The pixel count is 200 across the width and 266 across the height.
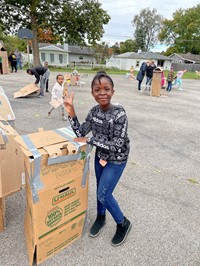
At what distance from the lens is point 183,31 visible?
1970 inches

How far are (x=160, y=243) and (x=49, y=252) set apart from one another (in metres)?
1.03

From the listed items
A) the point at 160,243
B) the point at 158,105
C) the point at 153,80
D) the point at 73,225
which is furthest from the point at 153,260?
the point at 153,80

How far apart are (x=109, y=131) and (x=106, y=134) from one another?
0.04 m

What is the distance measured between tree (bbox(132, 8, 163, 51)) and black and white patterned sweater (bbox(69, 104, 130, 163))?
58929mm

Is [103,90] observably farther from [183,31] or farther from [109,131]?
[183,31]

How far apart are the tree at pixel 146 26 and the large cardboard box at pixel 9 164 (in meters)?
59.0

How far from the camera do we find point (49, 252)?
5.90 ft

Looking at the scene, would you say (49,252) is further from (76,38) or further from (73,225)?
(76,38)

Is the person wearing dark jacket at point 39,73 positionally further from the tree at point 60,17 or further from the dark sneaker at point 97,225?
the tree at point 60,17

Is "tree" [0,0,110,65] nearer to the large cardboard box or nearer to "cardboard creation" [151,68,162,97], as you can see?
"cardboard creation" [151,68,162,97]

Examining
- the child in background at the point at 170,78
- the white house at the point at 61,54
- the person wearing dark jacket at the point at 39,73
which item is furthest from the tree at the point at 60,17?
the white house at the point at 61,54

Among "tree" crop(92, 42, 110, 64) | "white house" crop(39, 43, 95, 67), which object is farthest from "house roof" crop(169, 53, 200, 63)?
"white house" crop(39, 43, 95, 67)

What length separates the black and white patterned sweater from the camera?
5.33 feet

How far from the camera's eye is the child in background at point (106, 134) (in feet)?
5.33
